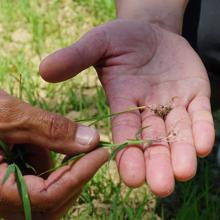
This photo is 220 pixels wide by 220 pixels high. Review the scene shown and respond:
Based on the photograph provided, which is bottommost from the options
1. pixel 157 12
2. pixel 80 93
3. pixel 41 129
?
pixel 80 93

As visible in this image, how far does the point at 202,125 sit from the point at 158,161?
18 centimetres

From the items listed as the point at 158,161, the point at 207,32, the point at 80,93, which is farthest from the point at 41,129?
the point at 80,93

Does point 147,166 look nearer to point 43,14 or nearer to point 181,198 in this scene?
point 181,198

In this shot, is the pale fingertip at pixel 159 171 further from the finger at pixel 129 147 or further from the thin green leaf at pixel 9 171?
the thin green leaf at pixel 9 171

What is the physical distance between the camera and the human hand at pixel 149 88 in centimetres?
127

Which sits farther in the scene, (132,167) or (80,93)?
(80,93)

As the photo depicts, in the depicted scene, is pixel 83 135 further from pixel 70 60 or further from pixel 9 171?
pixel 70 60

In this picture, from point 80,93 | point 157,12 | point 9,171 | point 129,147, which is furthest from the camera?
point 80,93

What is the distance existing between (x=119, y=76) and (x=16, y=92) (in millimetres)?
854

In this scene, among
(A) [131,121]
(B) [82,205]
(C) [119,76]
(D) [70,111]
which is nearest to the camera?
(A) [131,121]

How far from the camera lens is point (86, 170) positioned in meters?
1.25

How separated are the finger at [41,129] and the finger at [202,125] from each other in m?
0.26

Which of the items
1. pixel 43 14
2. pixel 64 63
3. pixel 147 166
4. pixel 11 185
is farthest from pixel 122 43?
pixel 43 14

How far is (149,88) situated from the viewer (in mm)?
1585
